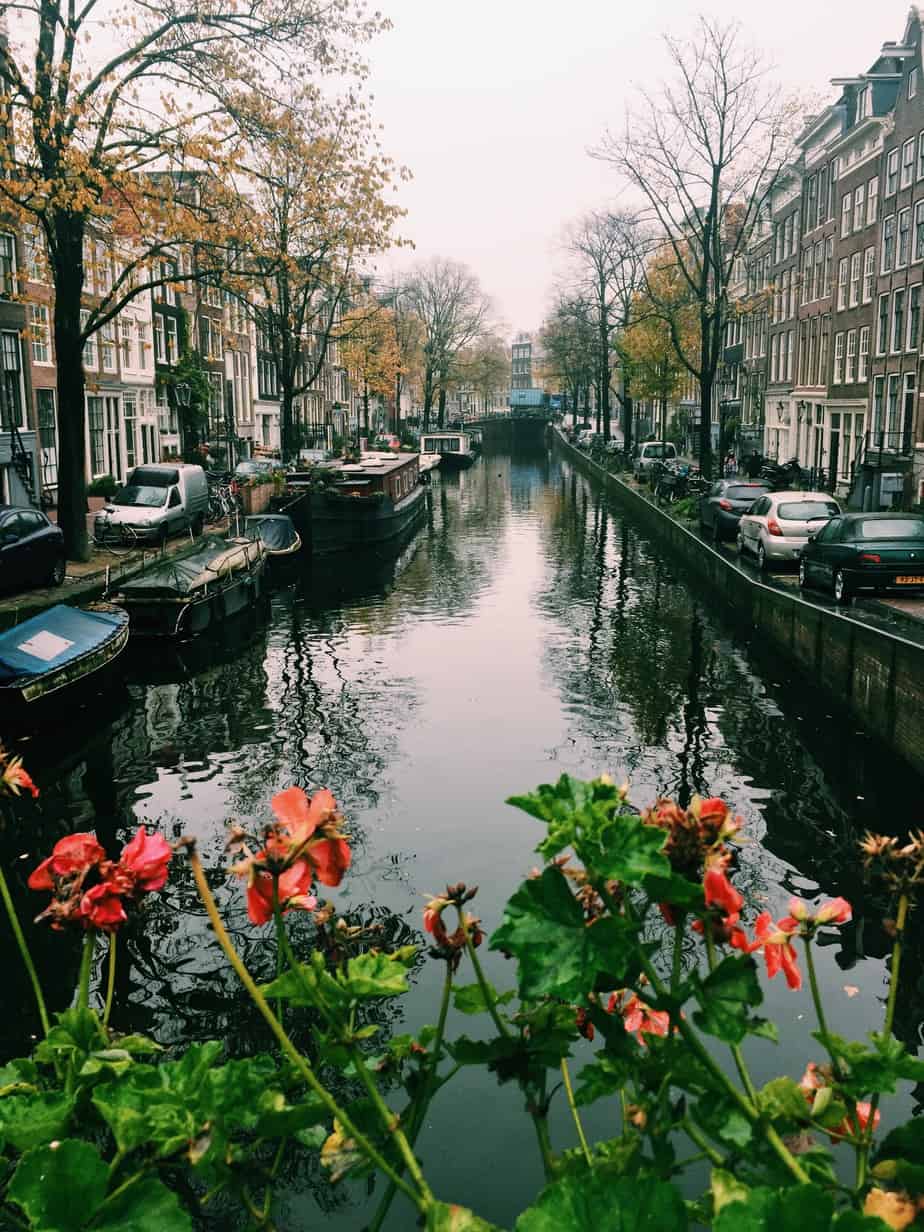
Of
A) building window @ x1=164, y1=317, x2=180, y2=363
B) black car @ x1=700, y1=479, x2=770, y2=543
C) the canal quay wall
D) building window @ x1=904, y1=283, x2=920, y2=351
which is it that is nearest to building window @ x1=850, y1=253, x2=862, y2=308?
building window @ x1=904, y1=283, x2=920, y2=351

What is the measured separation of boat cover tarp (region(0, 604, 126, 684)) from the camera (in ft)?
48.4

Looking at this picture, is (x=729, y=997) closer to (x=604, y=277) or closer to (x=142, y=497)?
(x=142, y=497)

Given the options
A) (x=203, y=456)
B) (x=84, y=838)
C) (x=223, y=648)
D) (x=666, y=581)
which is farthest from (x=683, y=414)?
(x=84, y=838)

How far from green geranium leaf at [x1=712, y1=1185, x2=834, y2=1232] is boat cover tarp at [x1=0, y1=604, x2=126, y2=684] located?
14457 millimetres

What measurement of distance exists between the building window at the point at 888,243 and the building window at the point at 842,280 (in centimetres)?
553

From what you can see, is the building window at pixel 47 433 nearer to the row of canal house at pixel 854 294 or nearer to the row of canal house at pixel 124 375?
the row of canal house at pixel 124 375

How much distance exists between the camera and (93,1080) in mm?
2102

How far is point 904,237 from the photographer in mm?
39312

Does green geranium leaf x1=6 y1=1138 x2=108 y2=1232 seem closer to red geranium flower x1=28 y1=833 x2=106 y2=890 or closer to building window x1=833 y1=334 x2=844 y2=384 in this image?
red geranium flower x1=28 y1=833 x2=106 y2=890

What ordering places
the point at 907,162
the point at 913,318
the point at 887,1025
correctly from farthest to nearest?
the point at 907,162, the point at 913,318, the point at 887,1025

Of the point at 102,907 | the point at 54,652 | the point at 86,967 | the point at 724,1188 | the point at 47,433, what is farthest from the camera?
the point at 47,433

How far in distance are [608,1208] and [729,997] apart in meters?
0.42

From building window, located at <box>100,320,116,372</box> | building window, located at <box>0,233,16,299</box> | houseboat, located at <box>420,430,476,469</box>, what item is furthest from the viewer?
houseboat, located at <box>420,430,476,469</box>

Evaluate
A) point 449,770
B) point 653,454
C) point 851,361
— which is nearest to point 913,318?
point 851,361
